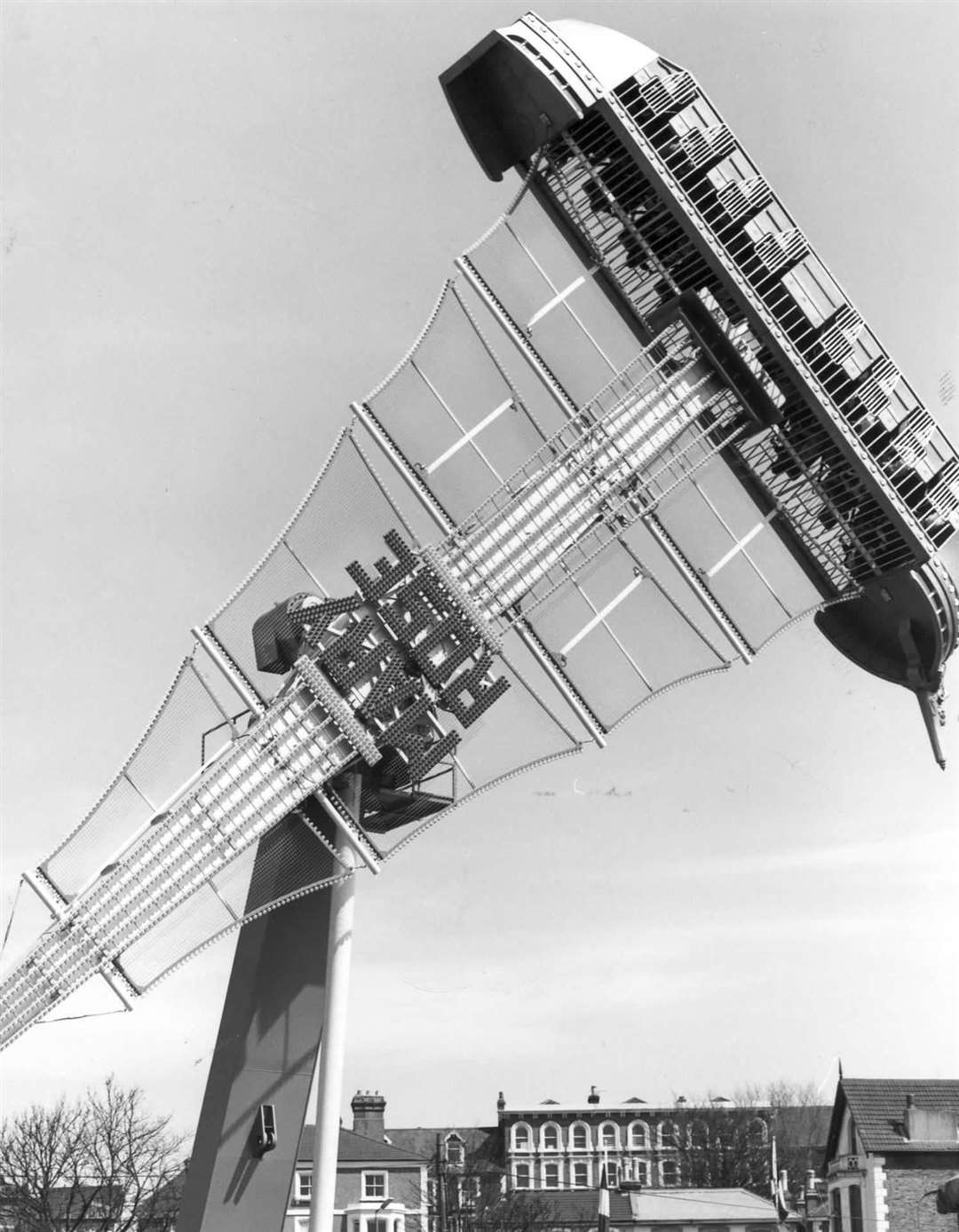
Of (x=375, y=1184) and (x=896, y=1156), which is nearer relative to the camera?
(x=896, y=1156)

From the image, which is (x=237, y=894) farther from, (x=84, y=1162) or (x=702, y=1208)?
(x=702, y=1208)

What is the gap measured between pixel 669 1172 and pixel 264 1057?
311 feet

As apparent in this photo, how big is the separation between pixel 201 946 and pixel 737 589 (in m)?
11.2

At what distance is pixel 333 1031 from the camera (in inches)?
956

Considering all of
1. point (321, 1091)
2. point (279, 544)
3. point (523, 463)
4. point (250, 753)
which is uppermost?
point (523, 463)

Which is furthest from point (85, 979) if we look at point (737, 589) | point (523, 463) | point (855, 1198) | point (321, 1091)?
point (855, 1198)

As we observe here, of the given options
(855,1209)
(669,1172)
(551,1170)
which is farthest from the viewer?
(669,1172)

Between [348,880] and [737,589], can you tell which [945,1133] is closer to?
[737,589]

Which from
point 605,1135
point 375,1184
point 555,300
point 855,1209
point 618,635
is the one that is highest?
point 555,300

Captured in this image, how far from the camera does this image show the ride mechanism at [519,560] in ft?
77.3

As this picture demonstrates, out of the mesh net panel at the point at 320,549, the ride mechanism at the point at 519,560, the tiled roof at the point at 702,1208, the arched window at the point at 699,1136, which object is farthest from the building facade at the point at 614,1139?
the mesh net panel at the point at 320,549

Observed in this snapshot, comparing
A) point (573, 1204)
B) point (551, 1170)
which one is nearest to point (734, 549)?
point (573, 1204)

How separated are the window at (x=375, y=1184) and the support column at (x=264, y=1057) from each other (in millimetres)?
57165

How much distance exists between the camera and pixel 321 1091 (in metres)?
24.1
